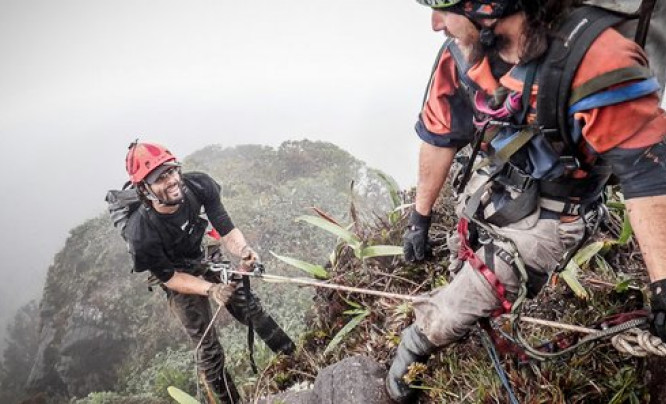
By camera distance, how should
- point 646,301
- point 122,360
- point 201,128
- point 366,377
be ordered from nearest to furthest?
1. point 646,301
2. point 366,377
3. point 122,360
4. point 201,128

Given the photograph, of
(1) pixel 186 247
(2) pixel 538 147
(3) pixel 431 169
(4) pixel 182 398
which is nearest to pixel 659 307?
(2) pixel 538 147

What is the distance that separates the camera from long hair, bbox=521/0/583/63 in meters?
1.58

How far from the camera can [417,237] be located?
2.96m

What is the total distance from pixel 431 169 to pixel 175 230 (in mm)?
3320

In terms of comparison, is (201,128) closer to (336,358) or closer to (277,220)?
(277,220)

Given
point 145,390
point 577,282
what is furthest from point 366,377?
point 145,390

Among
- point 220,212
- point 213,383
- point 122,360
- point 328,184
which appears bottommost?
point 122,360

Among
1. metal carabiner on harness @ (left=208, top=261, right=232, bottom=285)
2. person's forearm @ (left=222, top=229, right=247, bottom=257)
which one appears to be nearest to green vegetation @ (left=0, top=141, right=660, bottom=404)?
metal carabiner on harness @ (left=208, top=261, right=232, bottom=285)

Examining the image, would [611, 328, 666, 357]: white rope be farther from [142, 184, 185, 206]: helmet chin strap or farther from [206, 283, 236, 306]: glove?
[142, 184, 185, 206]: helmet chin strap

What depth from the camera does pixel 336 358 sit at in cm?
362

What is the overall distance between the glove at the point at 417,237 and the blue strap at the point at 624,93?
1.53 meters

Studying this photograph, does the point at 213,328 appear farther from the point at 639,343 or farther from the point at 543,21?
the point at 543,21

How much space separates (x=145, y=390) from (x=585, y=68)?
37.8 feet

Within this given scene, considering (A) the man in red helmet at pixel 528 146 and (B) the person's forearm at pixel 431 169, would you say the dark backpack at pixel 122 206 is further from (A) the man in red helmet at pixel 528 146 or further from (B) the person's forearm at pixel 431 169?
(A) the man in red helmet at pixel 528 146
